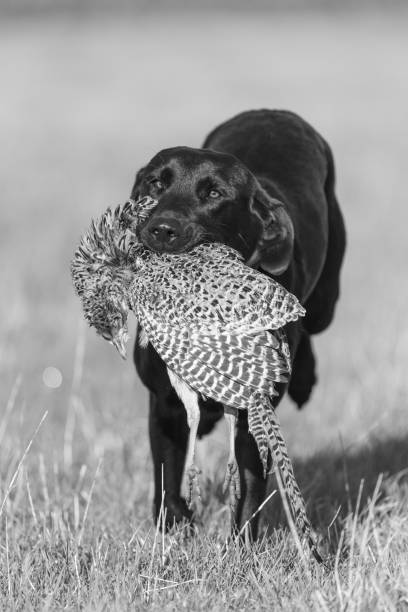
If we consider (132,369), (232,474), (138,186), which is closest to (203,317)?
(232,474)

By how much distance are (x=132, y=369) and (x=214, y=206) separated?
3998 mm

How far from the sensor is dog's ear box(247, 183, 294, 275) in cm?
399

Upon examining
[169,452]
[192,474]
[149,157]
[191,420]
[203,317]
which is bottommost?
[149,157]

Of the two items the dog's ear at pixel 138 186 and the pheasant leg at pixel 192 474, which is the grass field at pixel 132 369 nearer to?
the pheasant leg at pixel 192 474

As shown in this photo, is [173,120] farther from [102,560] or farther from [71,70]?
[102,560]

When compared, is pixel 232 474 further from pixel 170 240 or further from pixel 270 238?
pixel 270 238

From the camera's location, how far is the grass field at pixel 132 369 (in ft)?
10.9

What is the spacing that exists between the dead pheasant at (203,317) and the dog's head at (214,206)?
0.19 meters

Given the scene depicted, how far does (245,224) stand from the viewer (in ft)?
12.9

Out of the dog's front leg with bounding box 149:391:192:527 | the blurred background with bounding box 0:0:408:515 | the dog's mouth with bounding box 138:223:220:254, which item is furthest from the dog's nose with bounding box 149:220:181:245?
the blurred background with bounding box 0:0:408:515

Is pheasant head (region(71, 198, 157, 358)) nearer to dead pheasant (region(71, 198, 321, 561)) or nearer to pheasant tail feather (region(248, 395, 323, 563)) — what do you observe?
dead pheasant (region(71, 198, 321, 561))

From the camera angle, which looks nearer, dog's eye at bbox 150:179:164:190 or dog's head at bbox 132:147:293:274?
dog's head at bbox 132:147:293:274

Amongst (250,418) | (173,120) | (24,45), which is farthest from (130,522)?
(24,45)

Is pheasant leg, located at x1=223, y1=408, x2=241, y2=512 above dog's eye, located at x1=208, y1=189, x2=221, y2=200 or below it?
below
